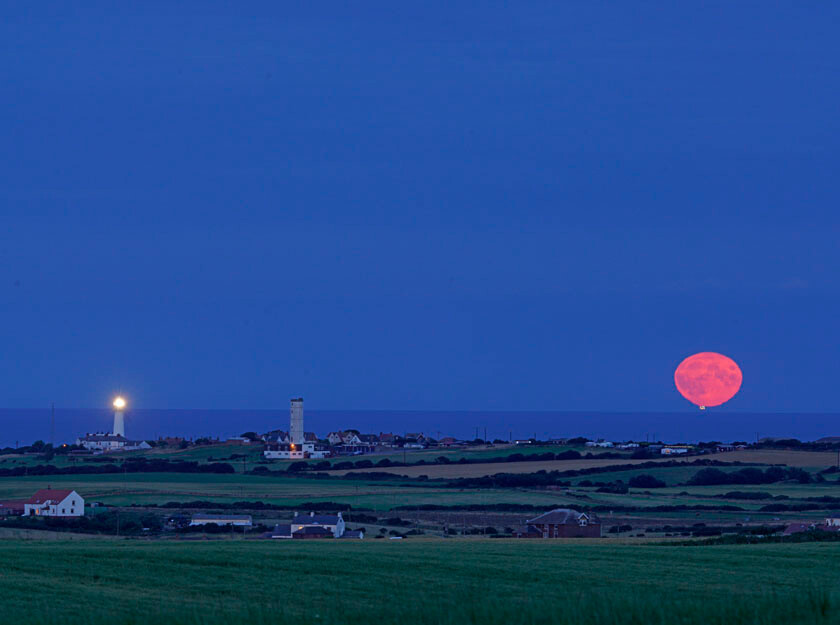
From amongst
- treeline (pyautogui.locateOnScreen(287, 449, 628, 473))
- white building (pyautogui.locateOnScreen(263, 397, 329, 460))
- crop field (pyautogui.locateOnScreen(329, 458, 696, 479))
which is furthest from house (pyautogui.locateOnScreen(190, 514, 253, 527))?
white building (pyautogui.locateOnScreen(263, 397, 329, 460))

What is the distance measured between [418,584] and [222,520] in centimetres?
3525

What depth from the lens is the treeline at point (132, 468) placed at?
94.6m

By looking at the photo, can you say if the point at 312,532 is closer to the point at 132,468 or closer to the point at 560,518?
the point at 560,518

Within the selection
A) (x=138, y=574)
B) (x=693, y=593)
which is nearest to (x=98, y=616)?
(x=138, y=574)

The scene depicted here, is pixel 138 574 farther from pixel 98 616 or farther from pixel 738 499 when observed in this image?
pixel 738 499

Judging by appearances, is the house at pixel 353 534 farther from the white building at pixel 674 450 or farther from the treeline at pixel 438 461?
the white building at pixel 674 450

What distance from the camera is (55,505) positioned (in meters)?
59.0

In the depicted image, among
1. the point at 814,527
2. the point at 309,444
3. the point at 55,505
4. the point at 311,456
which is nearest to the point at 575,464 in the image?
the point at 311,456

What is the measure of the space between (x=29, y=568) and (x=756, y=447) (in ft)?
329

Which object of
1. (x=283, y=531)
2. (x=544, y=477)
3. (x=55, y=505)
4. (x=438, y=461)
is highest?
(x=438, y=461)

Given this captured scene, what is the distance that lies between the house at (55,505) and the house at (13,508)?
19cm

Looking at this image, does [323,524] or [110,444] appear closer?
[323,524]

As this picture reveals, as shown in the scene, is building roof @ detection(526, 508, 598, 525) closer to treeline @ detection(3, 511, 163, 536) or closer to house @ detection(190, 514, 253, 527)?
house @ detection(190, 514, 253, 527)

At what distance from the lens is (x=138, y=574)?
2022cm
